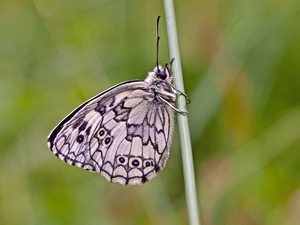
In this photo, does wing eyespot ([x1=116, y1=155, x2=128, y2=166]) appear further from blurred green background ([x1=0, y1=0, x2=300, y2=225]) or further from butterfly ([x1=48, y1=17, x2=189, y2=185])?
blurred green background ([x1=0, y1=0, x2=300, y2=225])

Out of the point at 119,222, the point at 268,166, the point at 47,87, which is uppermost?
the point at 47,87

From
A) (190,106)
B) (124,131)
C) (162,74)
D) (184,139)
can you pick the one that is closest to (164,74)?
(162,74)

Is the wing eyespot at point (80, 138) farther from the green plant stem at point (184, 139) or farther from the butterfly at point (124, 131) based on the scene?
the green plant stem at point (184, 139)

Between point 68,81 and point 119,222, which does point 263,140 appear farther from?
point 68,81

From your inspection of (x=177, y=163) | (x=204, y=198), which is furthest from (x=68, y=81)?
(x=204, y=198)

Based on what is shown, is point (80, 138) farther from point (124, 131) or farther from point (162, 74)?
point (162, 74)

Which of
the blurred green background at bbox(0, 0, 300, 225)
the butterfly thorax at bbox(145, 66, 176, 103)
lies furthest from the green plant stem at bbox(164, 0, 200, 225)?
the blurred green background at bbox(0, 0, 300, 225)

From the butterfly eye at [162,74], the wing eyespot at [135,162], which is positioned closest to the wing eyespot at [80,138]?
the wing eyespot at [135,162]
